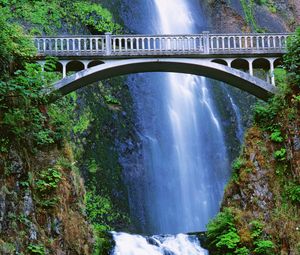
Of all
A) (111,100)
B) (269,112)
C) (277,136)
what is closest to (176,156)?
(111,100)

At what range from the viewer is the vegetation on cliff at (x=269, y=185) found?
1772 centimetres

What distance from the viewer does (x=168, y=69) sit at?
21141 millimetres

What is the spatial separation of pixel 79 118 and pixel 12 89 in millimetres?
11613

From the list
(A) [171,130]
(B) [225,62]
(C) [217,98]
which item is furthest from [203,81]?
(B) [225,62]

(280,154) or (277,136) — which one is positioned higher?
(277,136)

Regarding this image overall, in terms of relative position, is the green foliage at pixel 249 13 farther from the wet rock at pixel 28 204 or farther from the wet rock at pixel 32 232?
the wet rock at pixel 32 232

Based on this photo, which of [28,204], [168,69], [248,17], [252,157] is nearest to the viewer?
[28,204]

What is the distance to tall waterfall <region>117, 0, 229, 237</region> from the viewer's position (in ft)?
88.5

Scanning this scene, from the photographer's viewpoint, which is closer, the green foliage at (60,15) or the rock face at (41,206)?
the rock face at (41,206)

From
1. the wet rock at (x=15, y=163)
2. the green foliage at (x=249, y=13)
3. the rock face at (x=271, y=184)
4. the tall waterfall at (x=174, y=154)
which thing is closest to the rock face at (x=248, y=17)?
the green foliage at (x=249, y=13)

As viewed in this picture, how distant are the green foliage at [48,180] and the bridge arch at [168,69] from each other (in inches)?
166

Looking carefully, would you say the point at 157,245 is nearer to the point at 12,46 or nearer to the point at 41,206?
the point at 41,206

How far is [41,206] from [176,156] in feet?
47.4

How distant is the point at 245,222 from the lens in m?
18.4
